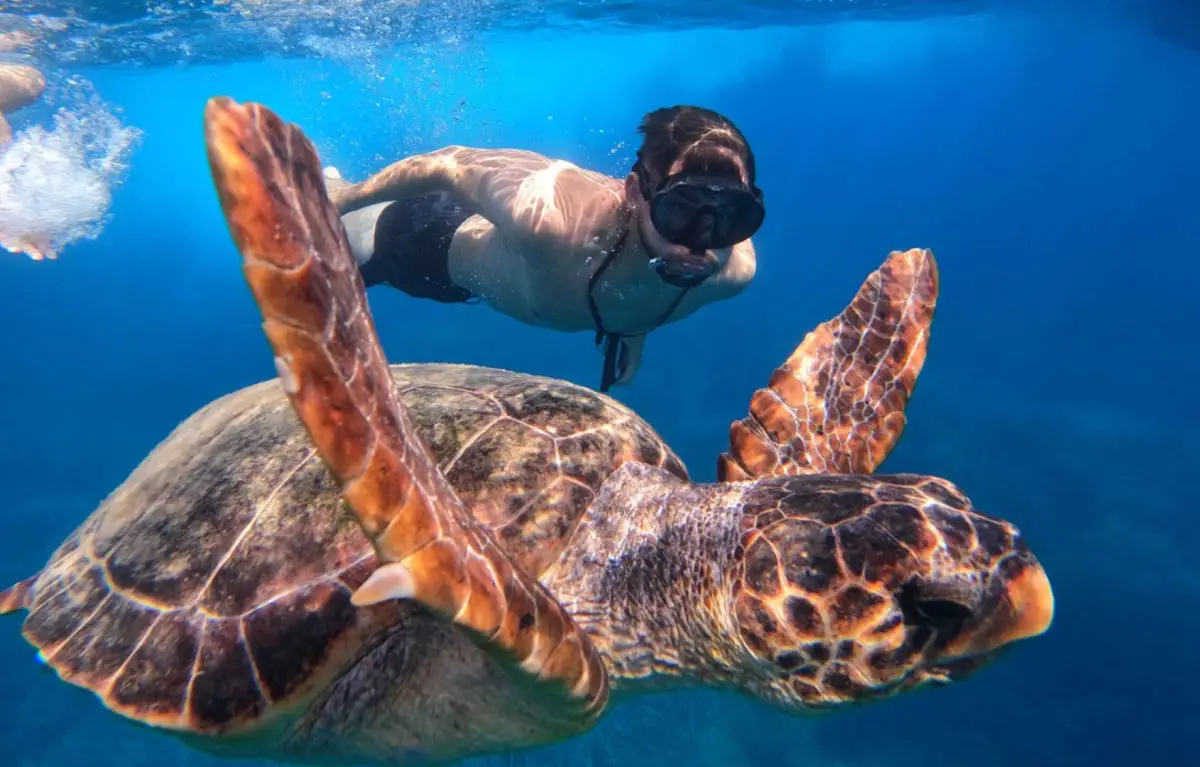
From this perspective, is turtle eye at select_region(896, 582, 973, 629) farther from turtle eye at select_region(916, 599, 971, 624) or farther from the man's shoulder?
the man's shoulder

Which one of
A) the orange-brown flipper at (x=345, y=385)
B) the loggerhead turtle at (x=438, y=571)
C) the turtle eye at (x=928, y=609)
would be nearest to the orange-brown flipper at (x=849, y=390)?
the loggerhead turtle at (x=438, y=571)

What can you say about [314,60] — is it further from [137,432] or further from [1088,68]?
[1088,68]

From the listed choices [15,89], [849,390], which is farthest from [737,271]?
[15,89]

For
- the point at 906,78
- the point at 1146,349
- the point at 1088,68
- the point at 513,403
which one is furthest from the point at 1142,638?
the point at 906,78

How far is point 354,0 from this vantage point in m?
14.6

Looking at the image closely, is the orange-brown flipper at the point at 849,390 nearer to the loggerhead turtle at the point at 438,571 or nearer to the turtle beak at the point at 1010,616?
the loggerhead turtle at the point at 438,571

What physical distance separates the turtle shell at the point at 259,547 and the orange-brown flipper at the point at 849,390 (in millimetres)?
512

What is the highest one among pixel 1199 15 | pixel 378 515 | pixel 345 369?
pixel 1199 15

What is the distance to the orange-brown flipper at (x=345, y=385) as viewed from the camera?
98 centimetres

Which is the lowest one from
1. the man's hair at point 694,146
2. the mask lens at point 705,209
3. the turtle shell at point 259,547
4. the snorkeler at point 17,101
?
the snorkeler at point 17,101

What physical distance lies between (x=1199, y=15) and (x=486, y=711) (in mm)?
25918

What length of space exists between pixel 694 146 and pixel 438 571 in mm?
2713

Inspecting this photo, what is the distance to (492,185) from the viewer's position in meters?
3.84

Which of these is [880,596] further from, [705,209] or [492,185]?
[492,185]
